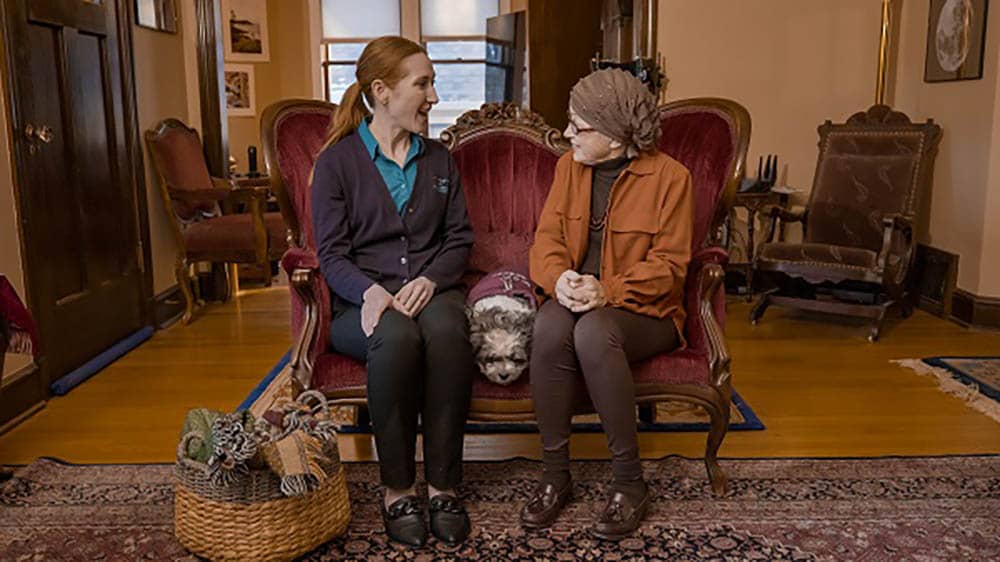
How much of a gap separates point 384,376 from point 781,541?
107 cm

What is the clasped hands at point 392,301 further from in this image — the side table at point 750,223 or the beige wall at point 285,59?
the beige wall at point 285,59

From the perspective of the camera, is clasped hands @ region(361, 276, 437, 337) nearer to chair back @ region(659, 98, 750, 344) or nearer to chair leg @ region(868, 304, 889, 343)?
chair back @ region(659, 98, 750, 344)

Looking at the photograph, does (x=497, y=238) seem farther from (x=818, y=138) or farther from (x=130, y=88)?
(x=818, y=138)

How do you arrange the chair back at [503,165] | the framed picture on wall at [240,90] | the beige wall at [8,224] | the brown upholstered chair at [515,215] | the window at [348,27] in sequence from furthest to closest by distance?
1. the window at [348,27]
2. the framed picture on wall at [240,90]
3. the beige wall at [8,224]
4. the chair back at [503,165]
5. the brown upholstered chair at [515,215]

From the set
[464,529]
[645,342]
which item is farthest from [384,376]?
[645,342]

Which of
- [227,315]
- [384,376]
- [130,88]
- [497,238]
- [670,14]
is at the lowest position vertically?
[227,315]

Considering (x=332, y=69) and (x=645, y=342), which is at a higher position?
(x=332, y=69)

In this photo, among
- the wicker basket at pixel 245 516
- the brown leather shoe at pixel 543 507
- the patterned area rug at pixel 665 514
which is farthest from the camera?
the brown leather shoe at pixel 543 507

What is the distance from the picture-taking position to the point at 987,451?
2.89 meters

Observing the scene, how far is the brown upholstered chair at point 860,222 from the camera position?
14.3 ft

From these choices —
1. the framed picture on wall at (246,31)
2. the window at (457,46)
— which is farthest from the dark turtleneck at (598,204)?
the framed picture on wall at (246,31)

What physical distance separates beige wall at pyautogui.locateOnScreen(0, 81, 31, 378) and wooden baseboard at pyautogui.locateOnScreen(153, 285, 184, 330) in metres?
1.27

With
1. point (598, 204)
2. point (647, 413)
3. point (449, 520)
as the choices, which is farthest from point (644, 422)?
point (449, 520)

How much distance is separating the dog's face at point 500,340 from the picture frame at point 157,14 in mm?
2966
